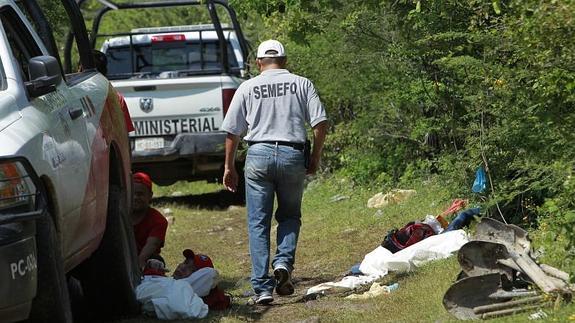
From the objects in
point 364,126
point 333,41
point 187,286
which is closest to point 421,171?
point 364,126

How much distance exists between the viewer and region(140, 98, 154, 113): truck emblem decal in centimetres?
1470

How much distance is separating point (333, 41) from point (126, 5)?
2.77 metres

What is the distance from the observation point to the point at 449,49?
9.63 meters

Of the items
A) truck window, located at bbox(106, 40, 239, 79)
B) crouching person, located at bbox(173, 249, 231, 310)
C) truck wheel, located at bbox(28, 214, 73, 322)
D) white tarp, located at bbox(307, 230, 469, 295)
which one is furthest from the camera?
truck window, located at bbox(106, 40, 239, 79)

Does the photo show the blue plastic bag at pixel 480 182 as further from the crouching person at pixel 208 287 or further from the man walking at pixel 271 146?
the crouching person at pixel 208 287

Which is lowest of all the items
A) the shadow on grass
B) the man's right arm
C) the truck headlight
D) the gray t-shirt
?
the shadow on grass

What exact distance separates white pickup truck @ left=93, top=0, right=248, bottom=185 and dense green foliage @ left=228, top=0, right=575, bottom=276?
102 cm

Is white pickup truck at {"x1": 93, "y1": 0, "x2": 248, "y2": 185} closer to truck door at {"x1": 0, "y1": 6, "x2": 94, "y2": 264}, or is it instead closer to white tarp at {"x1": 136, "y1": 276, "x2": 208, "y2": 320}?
white tarp at {"x1": 136, "y1": 276, "x2": 208, "y2": 320}

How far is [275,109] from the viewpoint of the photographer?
333 inches

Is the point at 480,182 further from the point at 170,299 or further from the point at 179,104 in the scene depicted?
the point at 179,104

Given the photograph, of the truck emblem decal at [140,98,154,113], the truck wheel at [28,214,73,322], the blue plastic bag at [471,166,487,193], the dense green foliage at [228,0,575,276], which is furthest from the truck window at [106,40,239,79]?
the truck wheel at [28,214,73,322]

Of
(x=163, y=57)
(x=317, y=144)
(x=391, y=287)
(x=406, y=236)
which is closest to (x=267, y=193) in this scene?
(x=317, y=144)

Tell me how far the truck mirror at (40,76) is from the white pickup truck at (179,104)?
793 centimetres

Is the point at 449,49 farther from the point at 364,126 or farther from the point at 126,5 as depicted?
the point at 126,5
